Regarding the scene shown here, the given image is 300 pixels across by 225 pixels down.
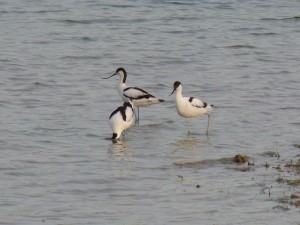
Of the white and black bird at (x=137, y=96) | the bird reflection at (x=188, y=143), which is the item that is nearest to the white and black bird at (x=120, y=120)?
the bird reflection at (x=188, y=143)

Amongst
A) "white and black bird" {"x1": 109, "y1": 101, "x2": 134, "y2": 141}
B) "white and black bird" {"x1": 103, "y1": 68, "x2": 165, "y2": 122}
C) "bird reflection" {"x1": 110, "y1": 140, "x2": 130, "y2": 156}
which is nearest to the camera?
"bird reflection" {"x1": 110, "y1": 140, "x2": 130, "y2": 156}

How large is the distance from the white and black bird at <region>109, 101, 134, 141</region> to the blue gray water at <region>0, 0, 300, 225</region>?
19cm

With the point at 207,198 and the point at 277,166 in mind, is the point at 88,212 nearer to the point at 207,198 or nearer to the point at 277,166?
the point at 207,198

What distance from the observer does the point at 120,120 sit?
49.7 ft

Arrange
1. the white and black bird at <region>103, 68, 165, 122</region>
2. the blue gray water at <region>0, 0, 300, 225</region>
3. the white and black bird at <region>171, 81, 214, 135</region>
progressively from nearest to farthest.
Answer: the blue gray water at <region>0, 0, 300, 225</region> → the white and black bird at <region>171, 81, 214, 135</region> → the white and black bird at <region>103, 68, 165, 122</region>

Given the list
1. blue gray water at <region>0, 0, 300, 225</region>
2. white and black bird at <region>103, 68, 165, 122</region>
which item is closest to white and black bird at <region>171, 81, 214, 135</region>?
blue gray water at <region>0, 0, 300, 225</region>

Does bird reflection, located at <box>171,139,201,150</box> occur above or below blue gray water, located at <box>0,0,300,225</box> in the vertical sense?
below

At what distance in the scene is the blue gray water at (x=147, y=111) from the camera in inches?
429

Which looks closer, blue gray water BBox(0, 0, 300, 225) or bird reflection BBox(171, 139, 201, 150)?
blue gray water BBox(0, 0, 300, 225)

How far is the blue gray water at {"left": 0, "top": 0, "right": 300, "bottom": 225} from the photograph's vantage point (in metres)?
10.9

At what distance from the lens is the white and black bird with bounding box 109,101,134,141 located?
48.9ft

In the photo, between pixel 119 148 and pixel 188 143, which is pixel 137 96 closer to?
pixel 188 143

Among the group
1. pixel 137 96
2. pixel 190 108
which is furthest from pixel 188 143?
pixel 137 96

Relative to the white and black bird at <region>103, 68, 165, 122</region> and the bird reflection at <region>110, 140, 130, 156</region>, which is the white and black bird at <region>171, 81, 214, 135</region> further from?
the bird reflection at <region>110, 140, 130, 156</region>
